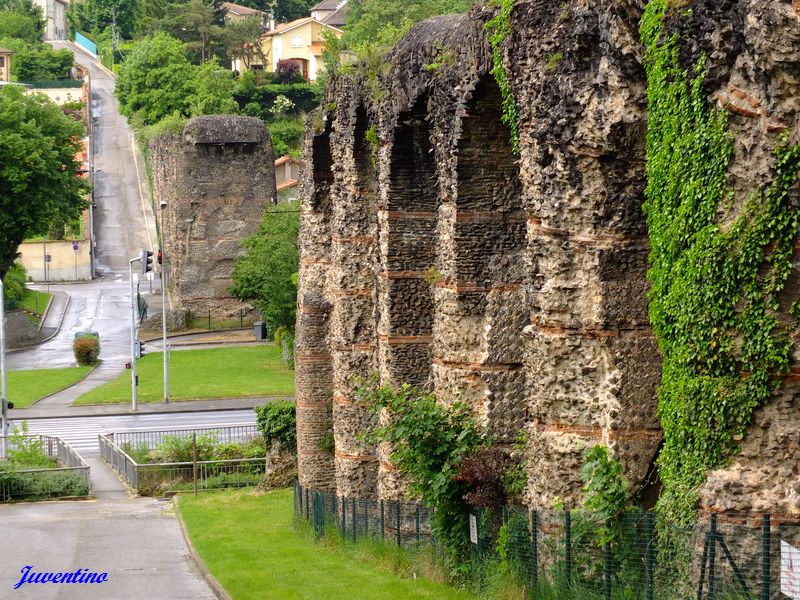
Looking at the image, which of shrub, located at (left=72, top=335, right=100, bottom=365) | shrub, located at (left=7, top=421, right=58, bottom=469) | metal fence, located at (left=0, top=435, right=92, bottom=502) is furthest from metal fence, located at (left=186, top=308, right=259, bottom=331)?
metal fence, located at (left=0, top=435, right=92, bottom=502)

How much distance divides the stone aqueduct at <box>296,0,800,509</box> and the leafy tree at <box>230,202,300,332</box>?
21.5 meters

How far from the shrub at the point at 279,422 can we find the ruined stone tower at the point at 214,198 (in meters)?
32.4

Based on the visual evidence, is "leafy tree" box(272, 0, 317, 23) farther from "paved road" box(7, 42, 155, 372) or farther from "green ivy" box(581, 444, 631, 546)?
"green ivy" box(581, 444, 631, 546)

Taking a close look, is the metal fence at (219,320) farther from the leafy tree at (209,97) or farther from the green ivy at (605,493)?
the green ivy at (605,493)

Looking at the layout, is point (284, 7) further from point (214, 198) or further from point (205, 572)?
point (205, 572)

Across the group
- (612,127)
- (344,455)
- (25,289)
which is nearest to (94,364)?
(25,289)

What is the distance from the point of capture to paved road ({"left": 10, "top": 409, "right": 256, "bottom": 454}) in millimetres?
44875

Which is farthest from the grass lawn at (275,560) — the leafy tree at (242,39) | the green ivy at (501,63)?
the leafy tree at (242,39)

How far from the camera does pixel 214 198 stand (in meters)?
68.9

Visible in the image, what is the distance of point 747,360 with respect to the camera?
1248 centimetres

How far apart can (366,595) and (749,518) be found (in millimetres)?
7368

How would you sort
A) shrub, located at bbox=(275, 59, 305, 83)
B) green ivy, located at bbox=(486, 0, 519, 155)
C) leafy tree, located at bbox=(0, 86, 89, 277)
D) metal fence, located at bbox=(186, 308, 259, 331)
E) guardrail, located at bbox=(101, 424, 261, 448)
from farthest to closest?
shrub, located at bbox=(275, 59, 305, 83) → metal fence, located at bbox=(186, 308, 259, 331) → leafy tree, located at bbox=(0, 86, 89, 277) → guardrail, located at bbox=(101, 424, 261, 448) → green ivy, located at bbox=(486, 0, 519, 155)

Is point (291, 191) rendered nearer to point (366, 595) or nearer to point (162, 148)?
point (162, 148)

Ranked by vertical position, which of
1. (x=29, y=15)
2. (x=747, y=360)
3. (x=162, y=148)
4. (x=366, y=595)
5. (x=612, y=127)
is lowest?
(x=366, y=595)
